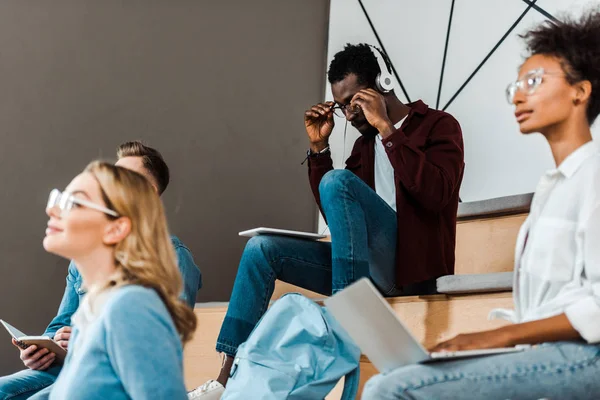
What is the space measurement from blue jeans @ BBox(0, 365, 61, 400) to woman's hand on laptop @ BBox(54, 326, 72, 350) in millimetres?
57

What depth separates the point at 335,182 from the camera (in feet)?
6.63

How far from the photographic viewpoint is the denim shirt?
1999 mm

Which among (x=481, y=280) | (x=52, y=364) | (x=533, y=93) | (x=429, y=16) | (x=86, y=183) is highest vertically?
(x=429, y=16)

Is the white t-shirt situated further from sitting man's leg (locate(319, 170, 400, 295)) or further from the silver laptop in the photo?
the silver laptop

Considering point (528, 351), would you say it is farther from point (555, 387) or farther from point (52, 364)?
point (52, 364)

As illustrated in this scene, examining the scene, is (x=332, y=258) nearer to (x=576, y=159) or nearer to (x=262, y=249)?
(x=262, y=249)

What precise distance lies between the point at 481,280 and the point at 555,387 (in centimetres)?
82

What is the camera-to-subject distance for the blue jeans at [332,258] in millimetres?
1978

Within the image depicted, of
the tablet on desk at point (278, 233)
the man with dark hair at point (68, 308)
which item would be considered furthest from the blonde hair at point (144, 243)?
the tablet on desk at point (278, 233)

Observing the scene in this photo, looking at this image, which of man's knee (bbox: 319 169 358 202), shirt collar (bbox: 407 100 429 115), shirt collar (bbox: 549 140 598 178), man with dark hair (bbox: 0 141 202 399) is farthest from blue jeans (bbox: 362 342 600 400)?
shirt collar (bbox: 407 100 429 115)

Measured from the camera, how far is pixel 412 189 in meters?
2.03

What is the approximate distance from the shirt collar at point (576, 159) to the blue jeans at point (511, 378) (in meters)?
0.29

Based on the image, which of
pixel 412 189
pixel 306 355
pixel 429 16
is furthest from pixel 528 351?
pixel 429 16

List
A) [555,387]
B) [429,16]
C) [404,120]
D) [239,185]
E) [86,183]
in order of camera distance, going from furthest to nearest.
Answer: [239,185] < [429,16] < [404,120] < [86,183] < [555,387]
